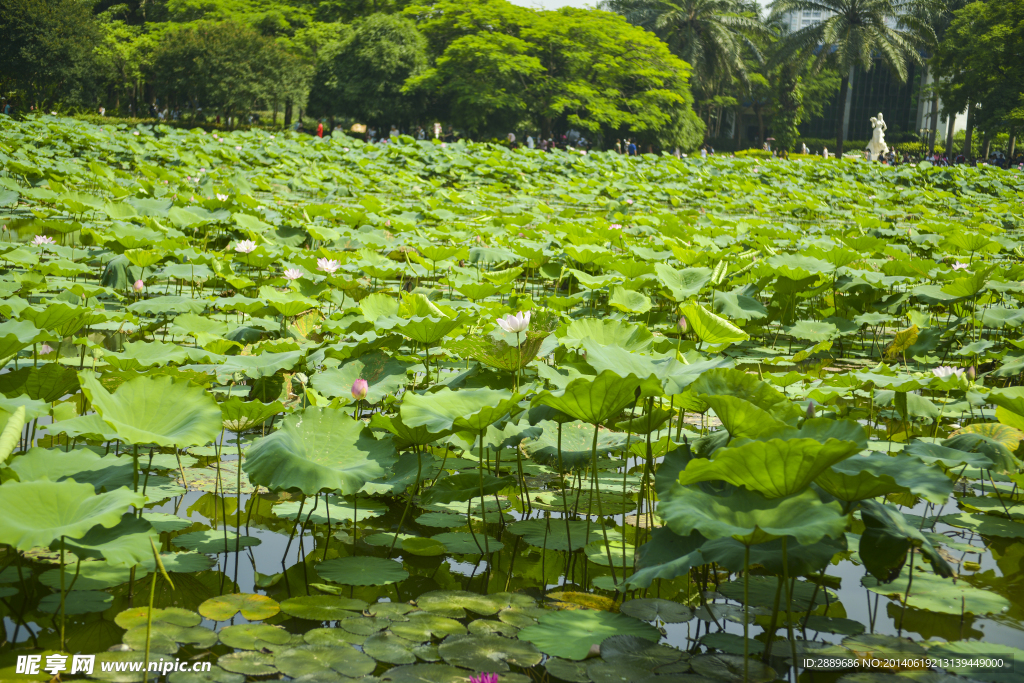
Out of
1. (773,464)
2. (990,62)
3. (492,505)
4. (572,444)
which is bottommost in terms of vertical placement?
(492,505)

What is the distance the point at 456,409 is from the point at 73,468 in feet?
2.49

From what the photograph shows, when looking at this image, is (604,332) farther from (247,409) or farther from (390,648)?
(390,648)

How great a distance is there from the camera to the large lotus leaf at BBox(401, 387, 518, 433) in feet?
5.09

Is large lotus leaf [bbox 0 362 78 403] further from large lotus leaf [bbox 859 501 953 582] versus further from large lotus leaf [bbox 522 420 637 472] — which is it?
large lotus leaf [bbox 859 501 953 582]

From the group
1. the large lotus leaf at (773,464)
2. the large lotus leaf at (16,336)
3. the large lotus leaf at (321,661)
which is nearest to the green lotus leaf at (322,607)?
the large lotus leaf at (321,661)

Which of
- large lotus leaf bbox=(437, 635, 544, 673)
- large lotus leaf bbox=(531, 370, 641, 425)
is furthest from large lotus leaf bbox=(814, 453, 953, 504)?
large lotus leaf bbox=(437, 635, 544, 673)

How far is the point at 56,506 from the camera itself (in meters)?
1.18

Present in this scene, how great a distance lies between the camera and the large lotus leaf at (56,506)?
3.57 ft

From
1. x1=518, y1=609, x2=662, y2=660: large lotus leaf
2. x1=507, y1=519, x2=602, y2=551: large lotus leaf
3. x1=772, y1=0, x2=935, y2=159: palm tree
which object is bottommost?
x1=507, y1=519, x2=602, y2=551: large lotus leaf

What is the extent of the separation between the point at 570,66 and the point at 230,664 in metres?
25.9

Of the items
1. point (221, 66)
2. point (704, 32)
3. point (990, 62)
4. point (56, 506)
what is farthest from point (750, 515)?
point (704, 32)

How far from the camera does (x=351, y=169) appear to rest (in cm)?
1241

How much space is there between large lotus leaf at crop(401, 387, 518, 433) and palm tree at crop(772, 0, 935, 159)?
33580 millimetres

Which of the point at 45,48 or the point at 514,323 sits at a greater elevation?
the point at 45,48
